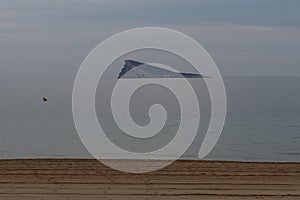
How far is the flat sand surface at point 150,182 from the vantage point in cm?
1270

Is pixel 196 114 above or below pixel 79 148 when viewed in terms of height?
above

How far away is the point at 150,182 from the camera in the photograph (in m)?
14.6

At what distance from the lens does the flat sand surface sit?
12695 mm

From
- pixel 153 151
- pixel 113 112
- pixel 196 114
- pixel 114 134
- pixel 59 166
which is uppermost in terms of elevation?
pixel 113 112

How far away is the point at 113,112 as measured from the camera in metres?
55.3

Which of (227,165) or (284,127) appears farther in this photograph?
(284,127)
